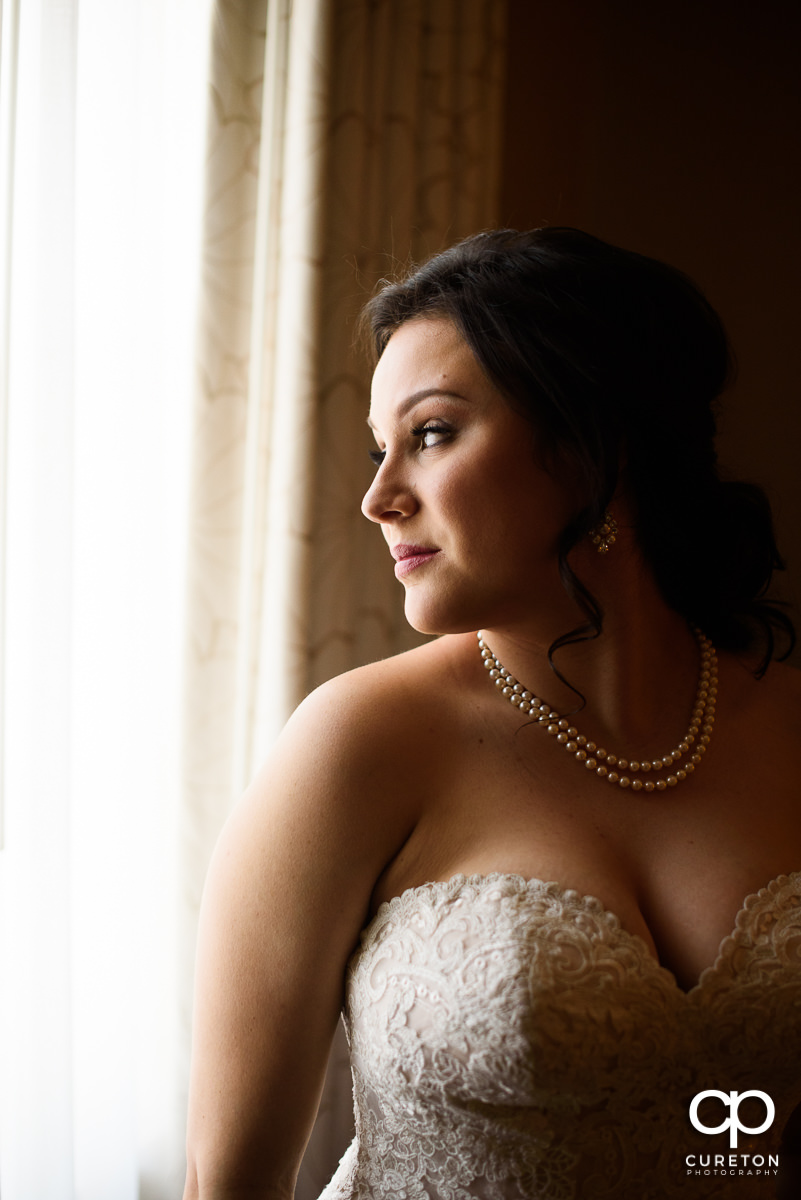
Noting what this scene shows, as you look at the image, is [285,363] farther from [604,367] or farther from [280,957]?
[280,957]

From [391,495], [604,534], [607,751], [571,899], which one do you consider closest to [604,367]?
[604,534]

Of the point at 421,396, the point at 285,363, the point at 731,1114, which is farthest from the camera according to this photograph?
the point at 285,363

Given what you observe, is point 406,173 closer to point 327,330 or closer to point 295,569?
point 327,330

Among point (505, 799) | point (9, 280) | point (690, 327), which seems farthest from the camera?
point (9, 280)

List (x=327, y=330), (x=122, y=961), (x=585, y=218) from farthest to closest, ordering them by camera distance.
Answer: (x=585, y=218), (x=327, y=330), (x=122, y=961)

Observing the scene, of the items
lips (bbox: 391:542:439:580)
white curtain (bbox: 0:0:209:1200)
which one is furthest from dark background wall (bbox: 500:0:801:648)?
lips (bbox: 391:542:439:580)

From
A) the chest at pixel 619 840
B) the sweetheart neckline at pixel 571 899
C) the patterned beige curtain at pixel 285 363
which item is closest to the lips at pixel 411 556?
the chest at pixel 619 840

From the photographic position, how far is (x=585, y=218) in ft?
8.02

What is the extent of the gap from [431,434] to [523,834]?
0.51 meters

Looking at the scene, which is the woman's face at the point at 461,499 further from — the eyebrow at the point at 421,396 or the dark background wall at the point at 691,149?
the dark background wall at the point at 691,149

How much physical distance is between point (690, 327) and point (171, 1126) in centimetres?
173

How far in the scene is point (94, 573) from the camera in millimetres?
1646

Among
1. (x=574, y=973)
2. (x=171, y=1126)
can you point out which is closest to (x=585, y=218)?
(x=574, y=973)

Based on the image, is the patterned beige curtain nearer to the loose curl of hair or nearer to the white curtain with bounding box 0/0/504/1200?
the white curtain with bounding box 0/0/504/1200
